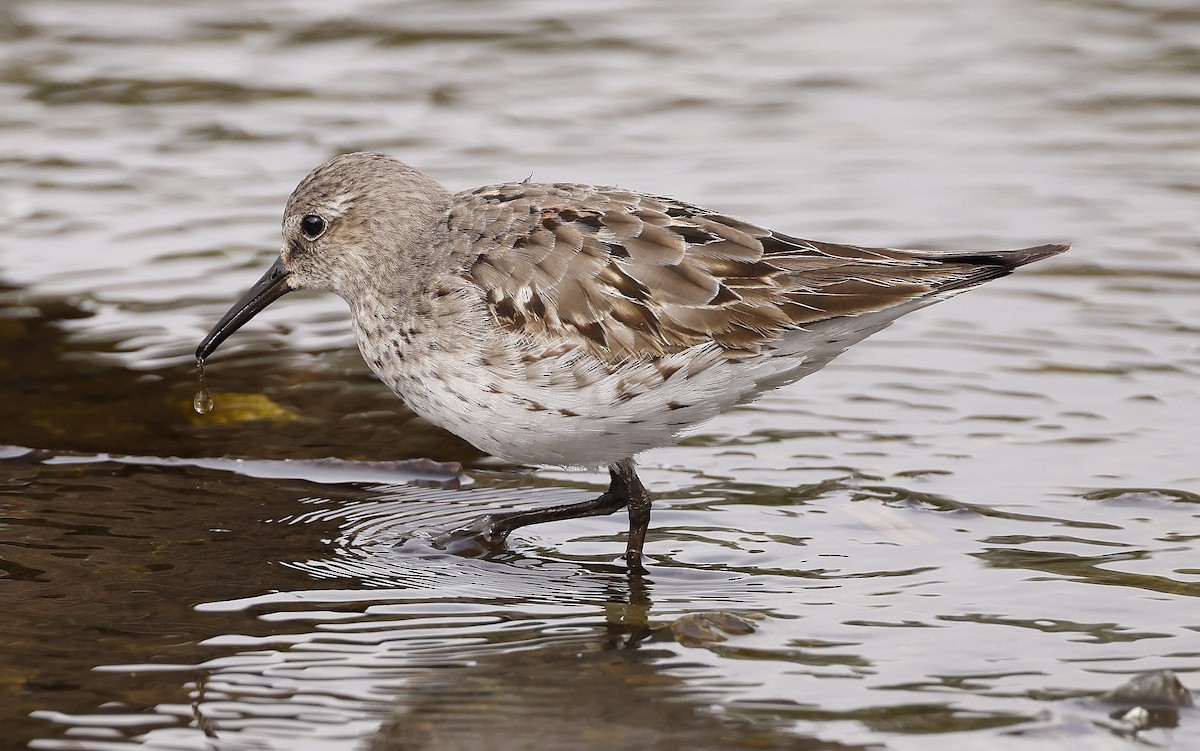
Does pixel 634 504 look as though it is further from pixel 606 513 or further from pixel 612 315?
pixel 612 315

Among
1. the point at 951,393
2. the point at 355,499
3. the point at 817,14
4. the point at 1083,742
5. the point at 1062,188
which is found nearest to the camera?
the point at 1083,742

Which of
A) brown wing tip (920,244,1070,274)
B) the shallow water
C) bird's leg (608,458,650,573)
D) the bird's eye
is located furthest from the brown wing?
the shallow water

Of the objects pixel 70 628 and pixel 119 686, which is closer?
pixel 119 686

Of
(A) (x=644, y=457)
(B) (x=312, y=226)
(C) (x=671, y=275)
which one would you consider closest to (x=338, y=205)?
(B) (x=312, y=226)

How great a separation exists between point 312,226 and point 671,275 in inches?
74.0

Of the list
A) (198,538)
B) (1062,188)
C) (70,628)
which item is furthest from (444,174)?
(70,628)

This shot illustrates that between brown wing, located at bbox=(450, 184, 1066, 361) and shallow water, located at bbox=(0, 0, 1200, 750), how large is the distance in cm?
103

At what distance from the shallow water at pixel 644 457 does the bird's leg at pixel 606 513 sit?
4.9 inches

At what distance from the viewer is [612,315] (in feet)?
21.7

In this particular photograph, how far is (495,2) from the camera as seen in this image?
16.6 meters

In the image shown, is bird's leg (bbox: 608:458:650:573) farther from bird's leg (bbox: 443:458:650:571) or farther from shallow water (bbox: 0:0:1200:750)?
shallow water (bbox: 0:0:1200:750)

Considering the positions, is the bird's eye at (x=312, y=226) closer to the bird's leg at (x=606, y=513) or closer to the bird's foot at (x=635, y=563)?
the bird's leg at (x=606, y=513)

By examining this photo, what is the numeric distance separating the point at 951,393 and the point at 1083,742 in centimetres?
385

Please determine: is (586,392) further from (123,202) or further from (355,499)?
(123,202)
